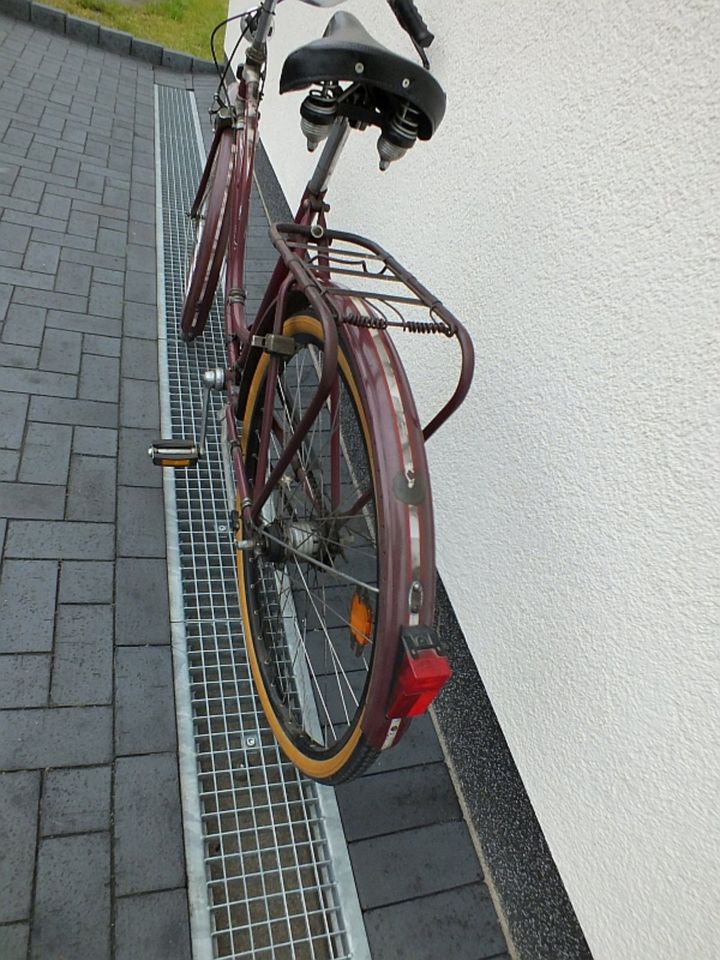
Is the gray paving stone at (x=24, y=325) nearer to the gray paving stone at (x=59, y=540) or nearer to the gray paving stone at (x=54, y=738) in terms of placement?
the gray paving stone at (x=59, y=540)

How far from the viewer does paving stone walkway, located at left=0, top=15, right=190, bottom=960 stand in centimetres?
142

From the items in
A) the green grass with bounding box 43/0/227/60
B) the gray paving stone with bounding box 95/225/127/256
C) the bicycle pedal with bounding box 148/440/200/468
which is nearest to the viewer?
the bicycle pedal with bounding box 148/440/200/468

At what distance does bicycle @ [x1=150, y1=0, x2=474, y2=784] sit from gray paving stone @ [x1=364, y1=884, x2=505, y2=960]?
0.47 metres

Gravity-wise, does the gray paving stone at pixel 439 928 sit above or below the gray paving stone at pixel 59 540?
above

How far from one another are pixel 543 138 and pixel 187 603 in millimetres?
1729

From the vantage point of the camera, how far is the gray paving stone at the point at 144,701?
167 cm

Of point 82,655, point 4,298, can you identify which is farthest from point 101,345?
point 82,655

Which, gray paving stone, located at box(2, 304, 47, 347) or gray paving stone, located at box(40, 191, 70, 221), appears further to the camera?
gray paving stone, located at box(40, 191, 70, 221)

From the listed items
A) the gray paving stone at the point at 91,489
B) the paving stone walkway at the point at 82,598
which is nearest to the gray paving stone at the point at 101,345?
the paving stone walkway at the point at 82,598

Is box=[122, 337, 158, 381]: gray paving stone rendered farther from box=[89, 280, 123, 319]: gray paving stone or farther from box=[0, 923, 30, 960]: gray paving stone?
box=[0, 923, 30, 960]: gray paving stone

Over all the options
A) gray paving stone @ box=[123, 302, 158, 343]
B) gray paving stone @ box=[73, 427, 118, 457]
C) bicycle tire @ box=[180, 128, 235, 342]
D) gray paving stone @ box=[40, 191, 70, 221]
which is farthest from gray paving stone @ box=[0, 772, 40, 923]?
gray paving stone @ box=[40, 191, 70, 221]

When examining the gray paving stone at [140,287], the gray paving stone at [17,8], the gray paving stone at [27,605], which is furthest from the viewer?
the gray paving stone at [17,8]

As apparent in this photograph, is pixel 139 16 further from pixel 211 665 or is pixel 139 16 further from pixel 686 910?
pixel 686 910

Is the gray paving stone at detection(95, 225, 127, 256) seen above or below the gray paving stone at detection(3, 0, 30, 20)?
below
